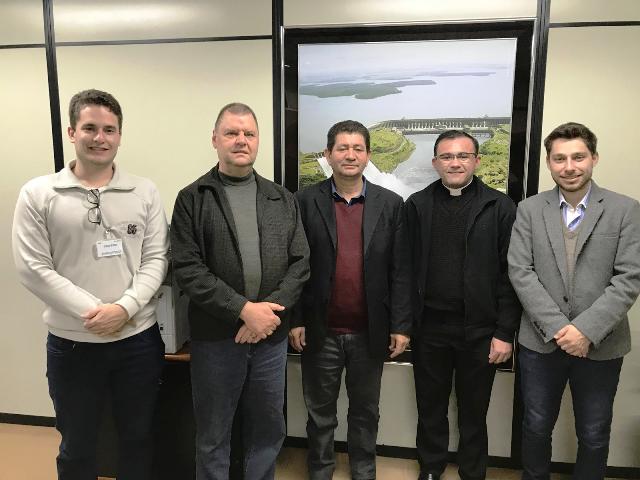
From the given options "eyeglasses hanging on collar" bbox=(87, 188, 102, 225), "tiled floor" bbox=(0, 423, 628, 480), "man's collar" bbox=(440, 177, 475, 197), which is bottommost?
"tiled floor" bbox=(0, 423, 628, 480)

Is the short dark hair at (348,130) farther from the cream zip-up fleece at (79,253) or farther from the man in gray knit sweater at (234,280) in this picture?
the cream zip-up fleece at (79,253)

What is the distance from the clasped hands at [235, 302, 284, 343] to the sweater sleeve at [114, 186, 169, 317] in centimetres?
41

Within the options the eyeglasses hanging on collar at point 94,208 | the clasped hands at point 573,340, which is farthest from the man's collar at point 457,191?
the eyeglasses hanging on collar at point 94,208

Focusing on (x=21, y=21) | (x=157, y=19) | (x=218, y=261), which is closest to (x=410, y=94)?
(x=218, y=261)

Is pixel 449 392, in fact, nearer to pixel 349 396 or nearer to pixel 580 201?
pixel 349 396

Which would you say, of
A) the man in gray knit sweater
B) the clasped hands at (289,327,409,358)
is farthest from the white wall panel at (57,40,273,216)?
the clasped hands at (289,327,409,358)

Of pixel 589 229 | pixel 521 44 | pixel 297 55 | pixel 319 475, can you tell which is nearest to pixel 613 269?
pixel 589 229

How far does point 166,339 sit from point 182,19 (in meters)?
1.73

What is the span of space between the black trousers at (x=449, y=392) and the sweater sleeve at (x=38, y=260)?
4.94 ft

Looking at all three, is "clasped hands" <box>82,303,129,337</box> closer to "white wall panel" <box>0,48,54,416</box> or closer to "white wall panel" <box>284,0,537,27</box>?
"white wall panel" <box>0,48,54,416</box>

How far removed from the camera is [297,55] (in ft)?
8.20

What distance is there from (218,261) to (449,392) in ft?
4.32

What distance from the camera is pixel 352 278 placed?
2.12 meters

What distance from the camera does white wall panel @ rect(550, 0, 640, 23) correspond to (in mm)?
2266
